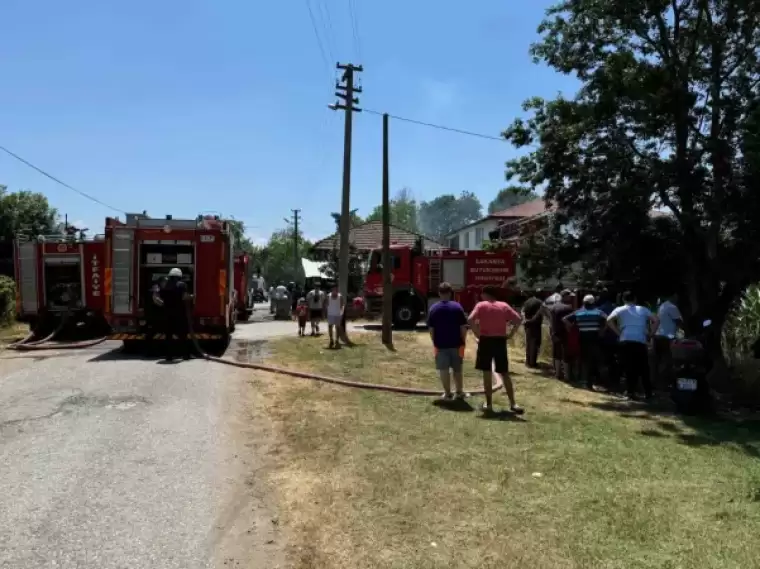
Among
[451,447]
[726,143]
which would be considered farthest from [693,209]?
[451,447]

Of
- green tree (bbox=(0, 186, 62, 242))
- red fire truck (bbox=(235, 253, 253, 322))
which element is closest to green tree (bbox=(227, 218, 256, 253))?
red fire truck (bbox=(235, 253, 253, 322))

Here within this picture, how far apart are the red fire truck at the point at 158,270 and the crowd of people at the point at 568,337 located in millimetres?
5434

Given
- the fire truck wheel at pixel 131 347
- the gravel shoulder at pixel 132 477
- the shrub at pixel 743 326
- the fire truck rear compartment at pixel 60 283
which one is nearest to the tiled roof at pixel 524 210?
the shrub at pixel 743 326

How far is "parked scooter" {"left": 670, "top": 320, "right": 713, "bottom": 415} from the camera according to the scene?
10328mm

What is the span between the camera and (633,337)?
1158 cm

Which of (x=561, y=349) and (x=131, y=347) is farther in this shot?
(x=131, y=347)

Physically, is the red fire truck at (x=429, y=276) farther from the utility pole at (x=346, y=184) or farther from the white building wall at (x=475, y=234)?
the white building wall at (x=475, y=234)

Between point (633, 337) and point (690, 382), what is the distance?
1409 mm

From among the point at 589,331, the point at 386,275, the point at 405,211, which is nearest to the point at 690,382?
the point at 589,331

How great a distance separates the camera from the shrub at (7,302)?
23.2 metres

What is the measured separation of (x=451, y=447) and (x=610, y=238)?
841cm

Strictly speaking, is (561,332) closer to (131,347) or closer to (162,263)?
(162,263)

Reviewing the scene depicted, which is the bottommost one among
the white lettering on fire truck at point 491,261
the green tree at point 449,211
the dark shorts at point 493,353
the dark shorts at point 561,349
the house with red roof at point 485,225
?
the dark shorts at point 561,349

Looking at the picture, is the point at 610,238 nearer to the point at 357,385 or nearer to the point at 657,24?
the point at 657,24
